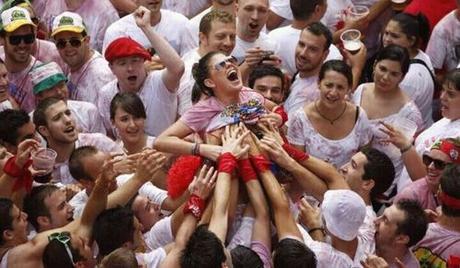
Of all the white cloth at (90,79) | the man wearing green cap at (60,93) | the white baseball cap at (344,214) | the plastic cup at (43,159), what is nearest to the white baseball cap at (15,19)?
the man wearing green cap at (60,93)

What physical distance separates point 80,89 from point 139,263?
3.03m

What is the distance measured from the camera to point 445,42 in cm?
989

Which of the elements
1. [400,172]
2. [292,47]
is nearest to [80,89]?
[292,47]

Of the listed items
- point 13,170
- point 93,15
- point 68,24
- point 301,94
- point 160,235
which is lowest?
point 301,94

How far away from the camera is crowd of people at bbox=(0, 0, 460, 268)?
7020 millimetres

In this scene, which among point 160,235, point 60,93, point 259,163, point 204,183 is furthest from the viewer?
point 60,93

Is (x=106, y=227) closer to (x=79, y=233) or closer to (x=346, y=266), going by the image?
(x=79, y=233)

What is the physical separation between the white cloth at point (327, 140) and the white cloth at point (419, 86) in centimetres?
84

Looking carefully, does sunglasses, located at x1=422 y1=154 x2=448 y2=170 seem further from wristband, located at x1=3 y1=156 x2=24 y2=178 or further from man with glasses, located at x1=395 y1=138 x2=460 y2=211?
wristband, located at x1=3 y1=156 x2=24 y2=178

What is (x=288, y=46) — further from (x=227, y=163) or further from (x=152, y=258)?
(x=152, y=258)

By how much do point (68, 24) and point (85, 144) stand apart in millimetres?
1228

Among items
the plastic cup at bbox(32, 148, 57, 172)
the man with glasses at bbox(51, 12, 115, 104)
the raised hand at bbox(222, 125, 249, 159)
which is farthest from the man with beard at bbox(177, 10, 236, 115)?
the raised hand at bbox(222, 125, 249, 159)

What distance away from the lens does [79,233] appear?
7.14m

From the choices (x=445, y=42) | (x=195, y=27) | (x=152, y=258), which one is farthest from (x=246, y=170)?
(x=445, y=42)
